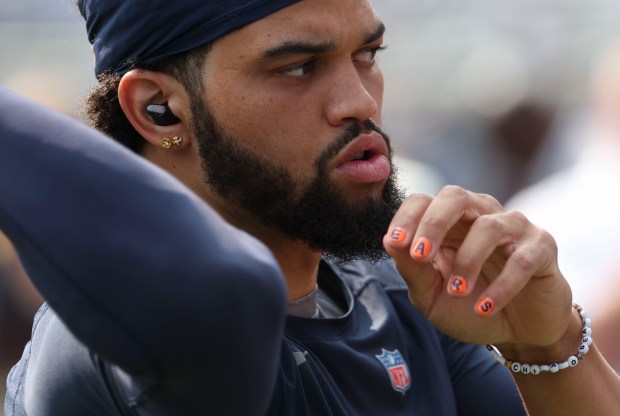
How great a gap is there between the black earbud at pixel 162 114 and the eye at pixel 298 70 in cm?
28

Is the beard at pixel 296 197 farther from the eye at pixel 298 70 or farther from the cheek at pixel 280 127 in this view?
the eye at pixel 298 70

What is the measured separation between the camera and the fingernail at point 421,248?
1.53 m

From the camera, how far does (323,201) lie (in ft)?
6.59

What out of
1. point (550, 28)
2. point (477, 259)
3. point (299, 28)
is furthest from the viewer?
point (550, 28)

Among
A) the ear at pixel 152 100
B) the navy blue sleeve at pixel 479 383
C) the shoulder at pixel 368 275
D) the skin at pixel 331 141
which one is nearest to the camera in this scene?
the skin at pixel 331 141

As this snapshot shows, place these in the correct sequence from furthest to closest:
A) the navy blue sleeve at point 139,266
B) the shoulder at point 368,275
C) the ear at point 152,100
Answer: the shoulder at point 368,275 < the ear at point 152,100 < the navy blue sleeve at point 139,266

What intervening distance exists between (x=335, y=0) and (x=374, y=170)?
376mm

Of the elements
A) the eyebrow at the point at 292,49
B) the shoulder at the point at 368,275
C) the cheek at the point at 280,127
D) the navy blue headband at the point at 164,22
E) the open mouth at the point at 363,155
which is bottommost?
the shoulder at the point at 368,275

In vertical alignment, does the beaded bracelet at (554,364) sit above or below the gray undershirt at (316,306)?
below

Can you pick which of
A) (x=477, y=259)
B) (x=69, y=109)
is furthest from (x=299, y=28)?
(x=69, y=109)

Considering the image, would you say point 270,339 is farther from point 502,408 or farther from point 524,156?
point 524,156

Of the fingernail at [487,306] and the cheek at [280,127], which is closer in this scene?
the fingernail at [487,306]

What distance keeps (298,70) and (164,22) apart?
302 millimetres

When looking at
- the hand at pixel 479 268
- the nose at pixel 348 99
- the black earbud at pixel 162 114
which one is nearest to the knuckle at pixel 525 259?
the hand at pixel 479 268
